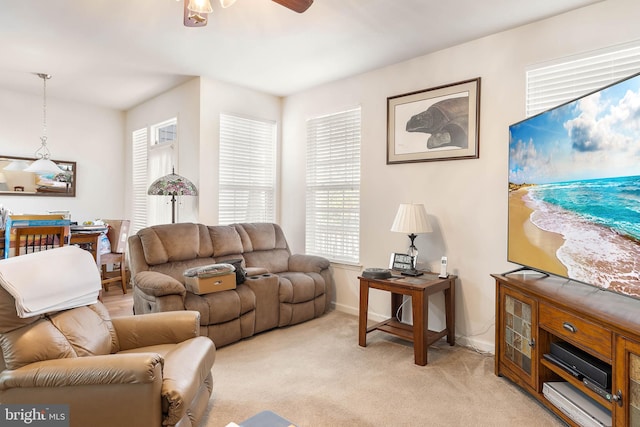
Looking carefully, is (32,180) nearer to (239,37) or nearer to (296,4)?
(239,37)

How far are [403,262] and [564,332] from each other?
1519mm

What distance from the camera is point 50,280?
5.84ft

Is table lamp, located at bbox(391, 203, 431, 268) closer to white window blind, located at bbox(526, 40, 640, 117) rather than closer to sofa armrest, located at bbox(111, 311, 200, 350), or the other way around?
white window blind, located at bbox(526, 40, 640, 117)

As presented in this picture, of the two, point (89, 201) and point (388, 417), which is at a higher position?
point (89, 201)

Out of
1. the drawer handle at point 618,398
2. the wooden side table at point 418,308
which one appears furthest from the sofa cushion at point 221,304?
the drawer handle at point 618,398

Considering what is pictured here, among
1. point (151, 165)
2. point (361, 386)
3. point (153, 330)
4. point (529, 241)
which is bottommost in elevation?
point (361, 386)

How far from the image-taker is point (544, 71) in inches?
109

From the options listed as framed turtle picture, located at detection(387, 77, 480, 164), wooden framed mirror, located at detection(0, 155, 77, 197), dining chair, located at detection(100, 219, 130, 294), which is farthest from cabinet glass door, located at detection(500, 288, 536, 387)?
wooden framed mirror, located at detection(0, 155, 77, 197)

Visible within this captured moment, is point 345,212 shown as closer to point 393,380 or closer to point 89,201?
point 393,380

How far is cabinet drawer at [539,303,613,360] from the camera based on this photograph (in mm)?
1701

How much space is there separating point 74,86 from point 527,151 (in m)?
5.28

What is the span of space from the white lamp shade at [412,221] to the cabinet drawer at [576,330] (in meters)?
1.18

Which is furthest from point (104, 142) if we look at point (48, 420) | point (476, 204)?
point (476, 204)

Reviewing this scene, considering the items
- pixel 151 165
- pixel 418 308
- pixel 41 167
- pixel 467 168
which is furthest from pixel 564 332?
pixel 41 167
